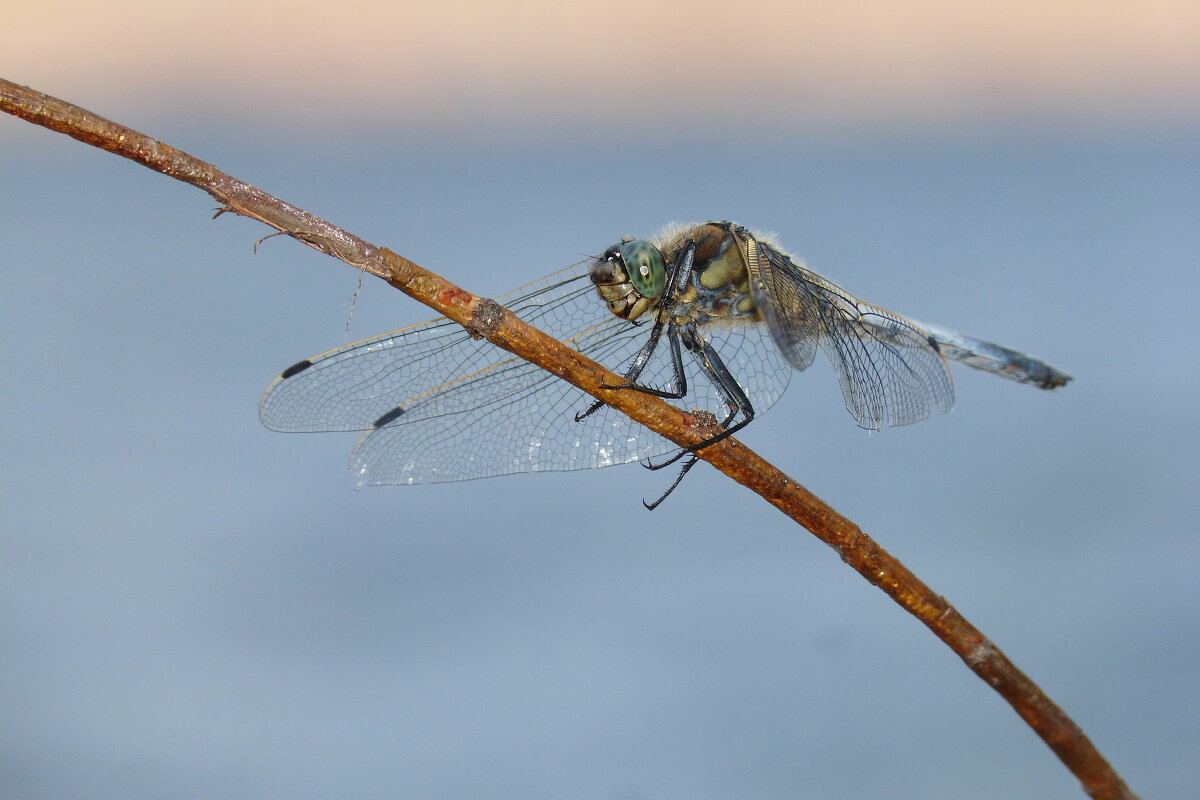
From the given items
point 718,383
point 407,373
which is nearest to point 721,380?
point 718,383

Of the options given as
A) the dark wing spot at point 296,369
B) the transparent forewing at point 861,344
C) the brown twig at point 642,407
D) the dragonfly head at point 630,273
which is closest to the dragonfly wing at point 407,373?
the dark wing spot at point 296,369

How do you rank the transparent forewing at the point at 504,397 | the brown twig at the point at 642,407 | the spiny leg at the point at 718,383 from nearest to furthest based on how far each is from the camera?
the brown twig at the point at 642,407 < the spiny leg at the point at 718,383 < the transparent forewing at the point at 504,397

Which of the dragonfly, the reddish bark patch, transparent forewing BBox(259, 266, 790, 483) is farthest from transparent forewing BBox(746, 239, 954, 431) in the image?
the reddish bark patch

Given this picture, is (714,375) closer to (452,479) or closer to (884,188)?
(452,479)

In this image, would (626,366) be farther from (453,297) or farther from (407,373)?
(453,297)

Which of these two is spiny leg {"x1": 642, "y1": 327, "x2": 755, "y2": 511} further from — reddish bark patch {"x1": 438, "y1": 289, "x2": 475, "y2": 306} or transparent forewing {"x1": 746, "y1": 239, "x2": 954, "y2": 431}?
reddish bark patch {"x1": 438, "y1": 289, "x2": 475, "y2": 306}

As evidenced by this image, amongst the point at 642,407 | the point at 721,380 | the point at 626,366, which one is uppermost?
the point at 626,366

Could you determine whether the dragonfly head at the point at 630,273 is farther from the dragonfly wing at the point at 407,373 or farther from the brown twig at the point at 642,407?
the brown twig at the point at 642,407
